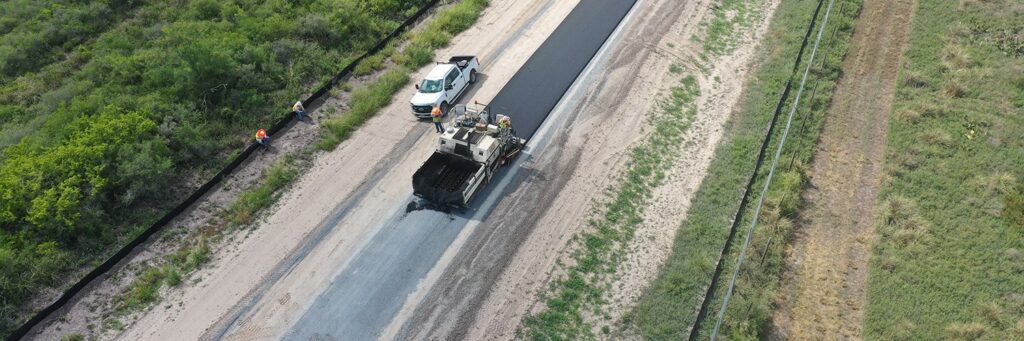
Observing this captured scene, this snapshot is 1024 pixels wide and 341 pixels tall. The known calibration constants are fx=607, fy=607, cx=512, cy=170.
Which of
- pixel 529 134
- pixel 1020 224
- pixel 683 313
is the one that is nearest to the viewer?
pixel 683 313

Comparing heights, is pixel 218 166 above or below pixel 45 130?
below

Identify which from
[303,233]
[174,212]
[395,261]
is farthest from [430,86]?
[174,212]

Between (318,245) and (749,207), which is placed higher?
(318,245)

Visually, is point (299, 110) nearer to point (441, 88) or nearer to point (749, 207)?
point (441, 88)

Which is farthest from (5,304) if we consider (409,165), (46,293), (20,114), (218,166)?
(409,165)

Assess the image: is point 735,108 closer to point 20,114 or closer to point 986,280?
point 986,280

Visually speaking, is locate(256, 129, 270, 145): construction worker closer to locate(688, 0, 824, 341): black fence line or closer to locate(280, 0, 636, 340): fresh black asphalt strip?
locate(280, 0, 636, 340): fresh black asphalt strip
